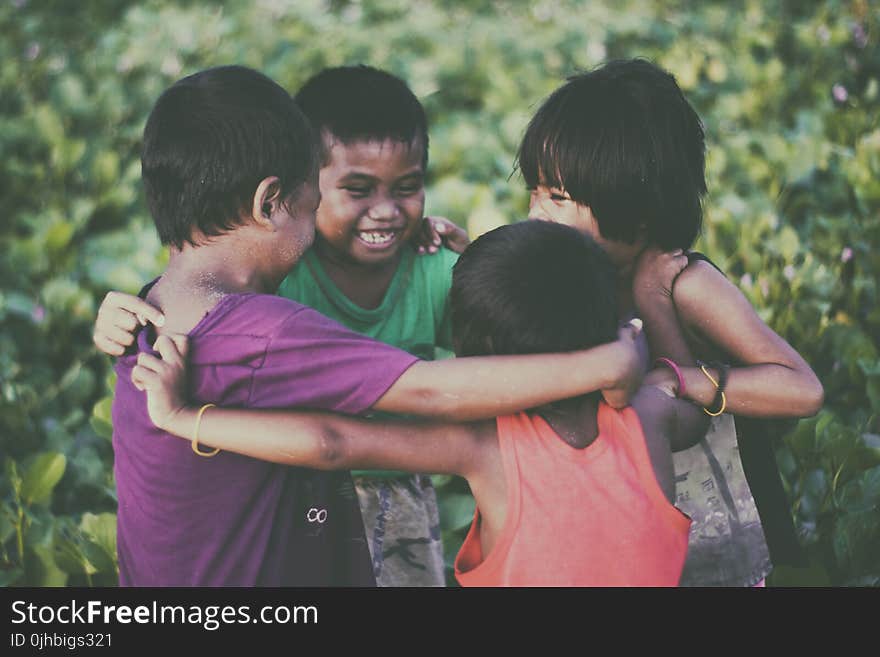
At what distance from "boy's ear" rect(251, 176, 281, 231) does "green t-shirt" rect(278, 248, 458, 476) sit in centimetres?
47

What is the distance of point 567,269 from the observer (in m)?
1.69

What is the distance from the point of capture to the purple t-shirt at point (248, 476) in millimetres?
1695

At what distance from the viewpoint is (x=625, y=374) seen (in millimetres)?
1686

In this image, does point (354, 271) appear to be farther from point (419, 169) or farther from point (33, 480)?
point (33, 480)

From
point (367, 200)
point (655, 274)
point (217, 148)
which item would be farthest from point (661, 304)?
point (217, 148)

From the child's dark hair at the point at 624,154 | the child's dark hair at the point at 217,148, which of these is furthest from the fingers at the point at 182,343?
the child's dark hair at the point at 624,154

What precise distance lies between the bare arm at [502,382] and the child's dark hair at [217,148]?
0.44 metres

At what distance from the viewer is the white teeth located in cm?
236

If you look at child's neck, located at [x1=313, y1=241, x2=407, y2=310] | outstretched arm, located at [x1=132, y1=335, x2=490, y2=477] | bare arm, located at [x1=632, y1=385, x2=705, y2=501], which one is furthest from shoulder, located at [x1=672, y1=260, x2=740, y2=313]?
child's neck, located at [x1=313, y1=241, x2=407, y2=310]

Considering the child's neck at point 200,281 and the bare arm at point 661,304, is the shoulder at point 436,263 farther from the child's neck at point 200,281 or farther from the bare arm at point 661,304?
the child's neck at point 200,281

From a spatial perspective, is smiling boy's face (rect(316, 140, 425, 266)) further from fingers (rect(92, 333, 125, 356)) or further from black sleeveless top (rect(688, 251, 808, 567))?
black sleeveless top (rect(688, 251, 808, 567))

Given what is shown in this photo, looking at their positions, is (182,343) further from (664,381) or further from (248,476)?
(664,381)

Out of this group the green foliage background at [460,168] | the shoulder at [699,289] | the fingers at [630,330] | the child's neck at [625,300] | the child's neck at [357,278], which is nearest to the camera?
the fingers at [630,330]

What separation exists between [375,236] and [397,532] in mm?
649
